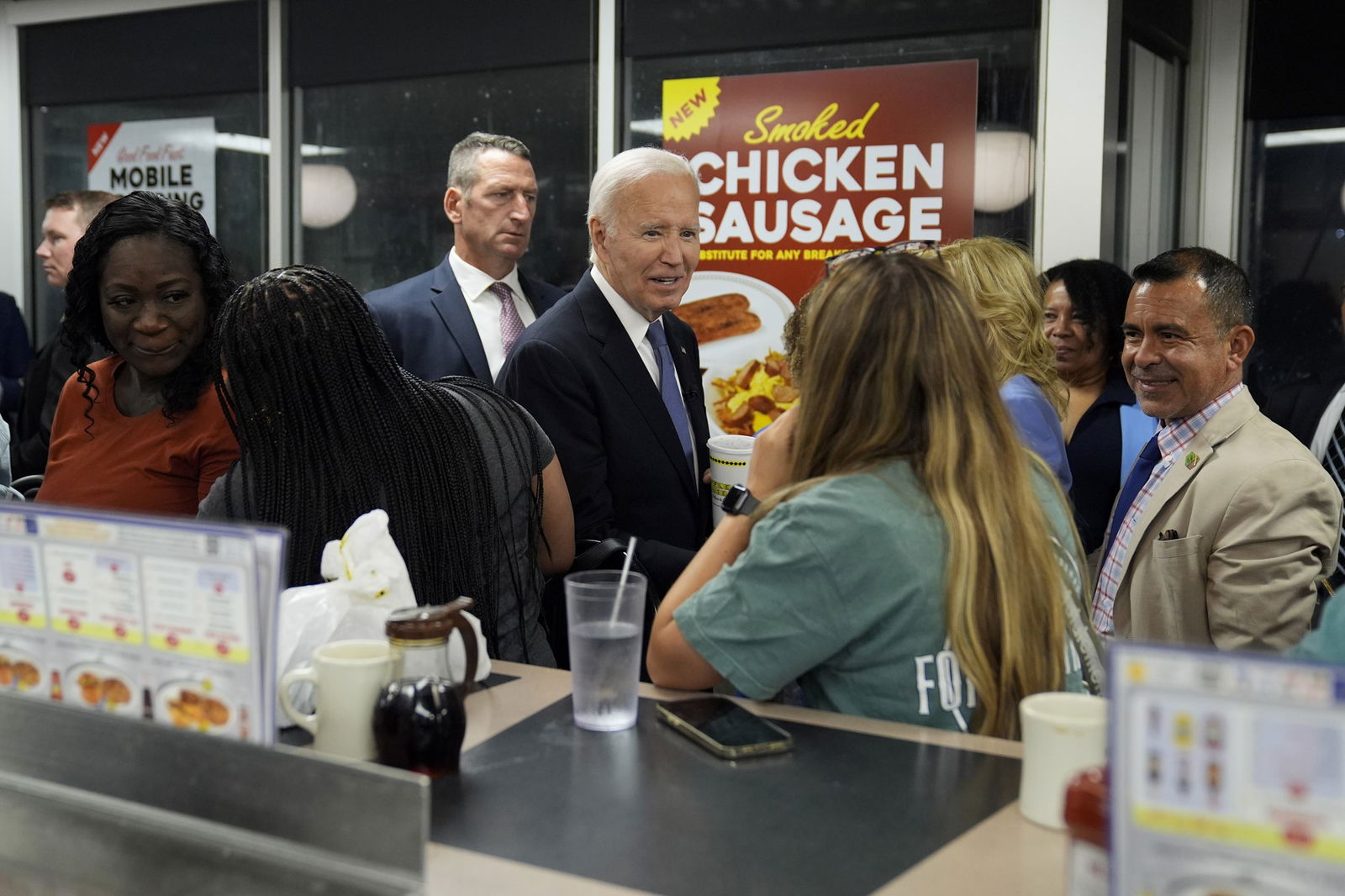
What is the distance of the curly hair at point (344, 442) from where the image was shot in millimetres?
1866

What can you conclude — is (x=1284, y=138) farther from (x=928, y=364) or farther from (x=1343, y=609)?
(x=1343, y=609)

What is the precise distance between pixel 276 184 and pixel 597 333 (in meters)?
3.03

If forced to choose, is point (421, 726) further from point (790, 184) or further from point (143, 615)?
point (790, 184)

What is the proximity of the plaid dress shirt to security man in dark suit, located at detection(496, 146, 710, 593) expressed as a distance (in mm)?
840

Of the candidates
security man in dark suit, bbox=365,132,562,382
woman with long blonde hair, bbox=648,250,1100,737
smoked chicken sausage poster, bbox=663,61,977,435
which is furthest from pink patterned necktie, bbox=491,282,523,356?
woman with long blonde hair, bbox=648,250,1100,737

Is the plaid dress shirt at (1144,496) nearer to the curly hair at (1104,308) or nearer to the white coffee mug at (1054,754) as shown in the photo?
the curly hair at (1104,308)

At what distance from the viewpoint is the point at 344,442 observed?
6.21ft

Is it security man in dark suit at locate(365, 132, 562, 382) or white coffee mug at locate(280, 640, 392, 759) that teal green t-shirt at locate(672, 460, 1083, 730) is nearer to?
white coffee mug at locate(280, 640, 392, 759)

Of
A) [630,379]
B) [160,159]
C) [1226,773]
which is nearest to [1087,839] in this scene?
[1226,773]

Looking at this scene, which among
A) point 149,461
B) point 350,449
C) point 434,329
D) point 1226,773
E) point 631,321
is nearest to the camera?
point 1226,773

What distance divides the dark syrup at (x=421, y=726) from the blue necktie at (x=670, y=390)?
1364 mm

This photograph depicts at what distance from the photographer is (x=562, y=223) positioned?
14.9ft

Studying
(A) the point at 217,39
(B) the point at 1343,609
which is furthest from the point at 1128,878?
(A) the point at 217,39

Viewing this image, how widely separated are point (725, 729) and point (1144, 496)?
1375mm
